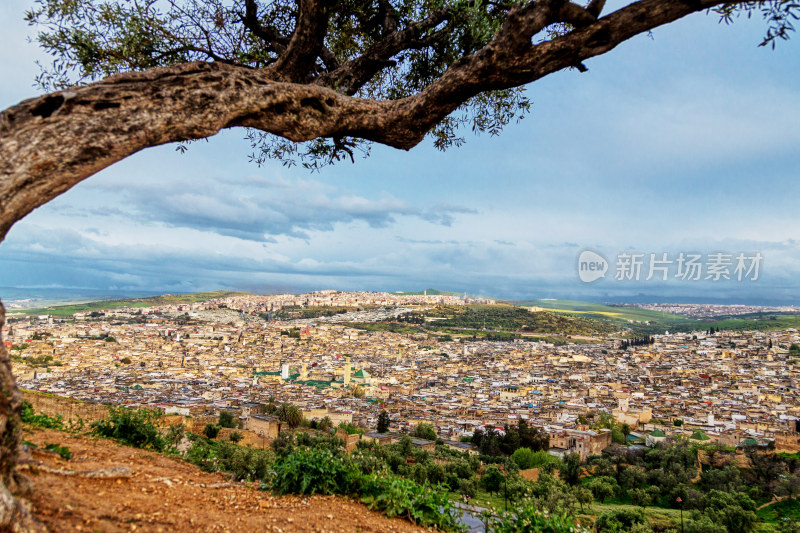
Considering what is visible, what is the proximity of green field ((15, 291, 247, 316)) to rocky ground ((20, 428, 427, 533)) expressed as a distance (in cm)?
8386

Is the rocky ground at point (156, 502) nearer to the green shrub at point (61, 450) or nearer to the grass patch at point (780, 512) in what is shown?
the green shrub at point (61, 450)

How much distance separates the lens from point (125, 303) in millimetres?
89375

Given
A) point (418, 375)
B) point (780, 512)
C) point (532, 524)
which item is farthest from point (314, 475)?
point (418, 375)

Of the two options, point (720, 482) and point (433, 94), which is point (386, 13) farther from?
point (720, 482)

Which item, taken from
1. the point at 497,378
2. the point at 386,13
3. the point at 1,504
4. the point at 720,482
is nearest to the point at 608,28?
the point at 386,13

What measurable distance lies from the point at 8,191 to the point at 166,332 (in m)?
70.6

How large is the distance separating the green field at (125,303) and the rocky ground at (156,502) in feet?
275

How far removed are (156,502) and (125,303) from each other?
101056mm

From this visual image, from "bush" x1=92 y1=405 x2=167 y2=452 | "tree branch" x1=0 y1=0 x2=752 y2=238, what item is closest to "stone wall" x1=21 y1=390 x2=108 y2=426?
"bush" x1=92 y1=405 x2=167 y2=452

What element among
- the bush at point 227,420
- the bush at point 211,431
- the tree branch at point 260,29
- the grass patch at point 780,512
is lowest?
the grass patch at point 780,512

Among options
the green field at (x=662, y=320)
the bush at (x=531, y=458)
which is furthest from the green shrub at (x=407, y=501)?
the green field at (x=662, y=320)

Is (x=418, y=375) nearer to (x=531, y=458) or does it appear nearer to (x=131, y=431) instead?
(x=531, y=458)

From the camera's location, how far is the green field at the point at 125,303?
73562mm

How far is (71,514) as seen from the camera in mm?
2342
